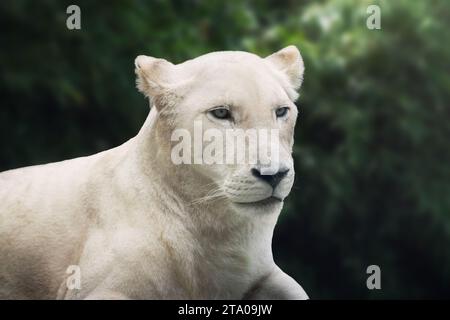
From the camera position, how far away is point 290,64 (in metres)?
5.98

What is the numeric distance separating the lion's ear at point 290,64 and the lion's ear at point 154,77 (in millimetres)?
630

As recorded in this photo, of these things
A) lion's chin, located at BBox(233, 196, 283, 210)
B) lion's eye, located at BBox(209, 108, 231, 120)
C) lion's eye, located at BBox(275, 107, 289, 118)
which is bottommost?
lion's chin, located at BBox(233, 196, 283, 210)

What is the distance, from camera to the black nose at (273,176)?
5215mm

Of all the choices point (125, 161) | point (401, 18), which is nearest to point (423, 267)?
point (401, 18)

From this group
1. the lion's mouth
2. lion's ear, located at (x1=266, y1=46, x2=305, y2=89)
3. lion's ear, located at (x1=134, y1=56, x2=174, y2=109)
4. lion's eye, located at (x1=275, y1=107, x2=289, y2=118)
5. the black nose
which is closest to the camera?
the black nose

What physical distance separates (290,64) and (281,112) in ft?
1.77

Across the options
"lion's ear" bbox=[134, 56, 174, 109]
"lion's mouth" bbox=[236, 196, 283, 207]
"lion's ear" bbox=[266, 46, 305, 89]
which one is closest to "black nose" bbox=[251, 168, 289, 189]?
"lion's mouth" bbox=[236, 196, 283, 207]

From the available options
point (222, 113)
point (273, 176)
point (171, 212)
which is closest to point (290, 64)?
point (222, 113)

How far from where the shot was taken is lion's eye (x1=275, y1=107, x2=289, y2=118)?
5.51m

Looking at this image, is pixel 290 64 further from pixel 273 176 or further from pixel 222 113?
pixel 273 176

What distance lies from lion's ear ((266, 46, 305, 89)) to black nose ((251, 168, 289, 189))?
871mm

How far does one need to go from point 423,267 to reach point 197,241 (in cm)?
905

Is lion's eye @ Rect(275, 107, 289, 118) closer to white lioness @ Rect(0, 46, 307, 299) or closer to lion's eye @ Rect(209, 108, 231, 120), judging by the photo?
white lioness @ Rect(0, 46, 307, 299)
